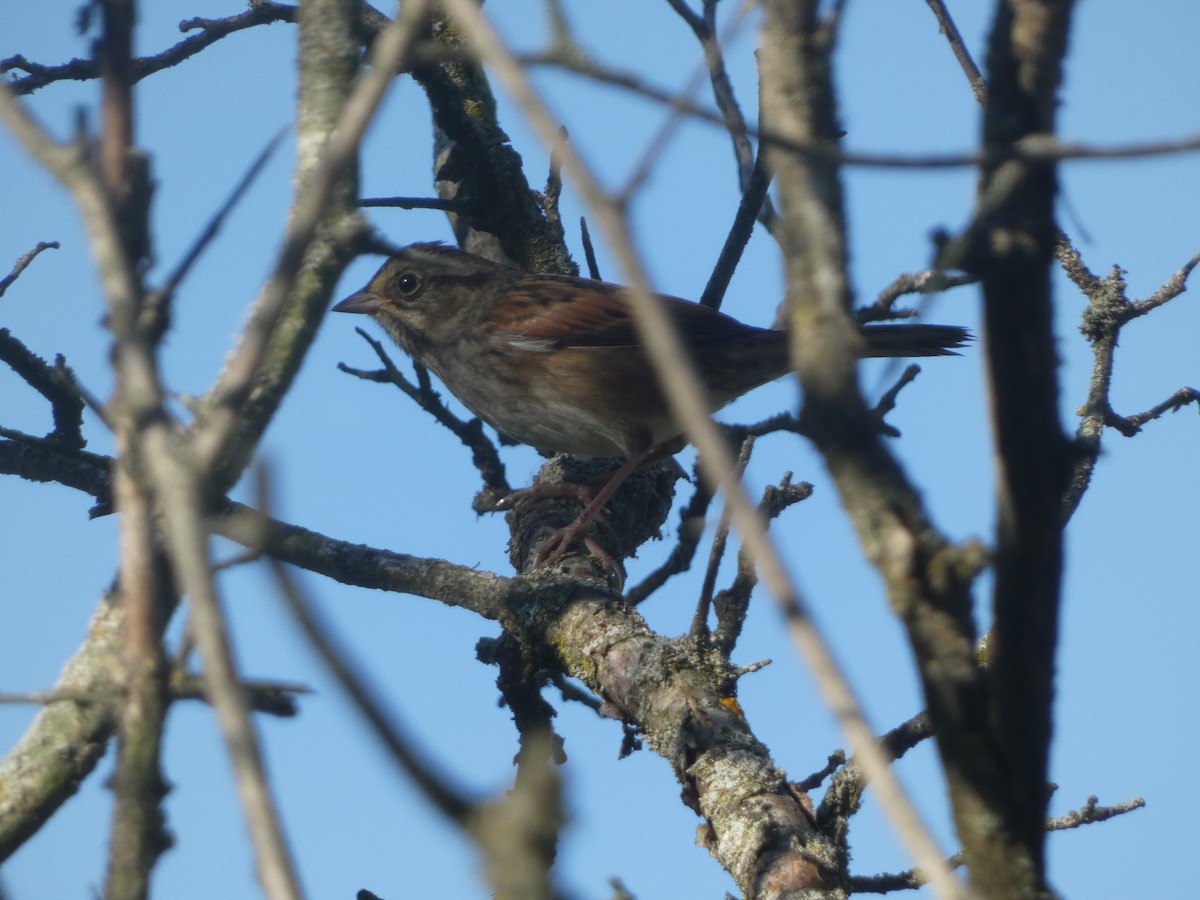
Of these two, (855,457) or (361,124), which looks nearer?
(361,124)

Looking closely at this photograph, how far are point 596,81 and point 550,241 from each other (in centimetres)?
459

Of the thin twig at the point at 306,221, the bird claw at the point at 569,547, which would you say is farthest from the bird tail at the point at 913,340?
the thin twig at the point at 306,221

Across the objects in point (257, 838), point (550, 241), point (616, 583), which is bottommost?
point (257, 838)

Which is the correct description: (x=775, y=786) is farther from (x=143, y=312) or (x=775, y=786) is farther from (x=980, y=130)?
(x=143, y=312)

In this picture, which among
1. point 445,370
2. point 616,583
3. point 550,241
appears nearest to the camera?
point 616,583

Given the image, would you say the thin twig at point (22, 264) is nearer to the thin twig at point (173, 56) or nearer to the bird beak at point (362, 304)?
the thin twig at point (173, 56)

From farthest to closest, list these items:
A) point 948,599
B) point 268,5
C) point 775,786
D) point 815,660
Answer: point 268,5 → point 775,786 → point 948,599 → point 815,660

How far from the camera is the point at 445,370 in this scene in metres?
6.74

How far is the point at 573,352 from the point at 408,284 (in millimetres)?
1240

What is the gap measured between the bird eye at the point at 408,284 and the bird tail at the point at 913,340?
8.52ft

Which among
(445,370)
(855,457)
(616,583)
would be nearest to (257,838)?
(855,457)

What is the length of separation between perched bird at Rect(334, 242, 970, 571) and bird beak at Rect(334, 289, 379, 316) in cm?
34

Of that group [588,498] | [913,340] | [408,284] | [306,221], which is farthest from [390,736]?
[408,284]

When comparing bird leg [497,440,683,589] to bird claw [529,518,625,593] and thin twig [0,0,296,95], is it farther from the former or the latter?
thin twig [0,0,296,95]
